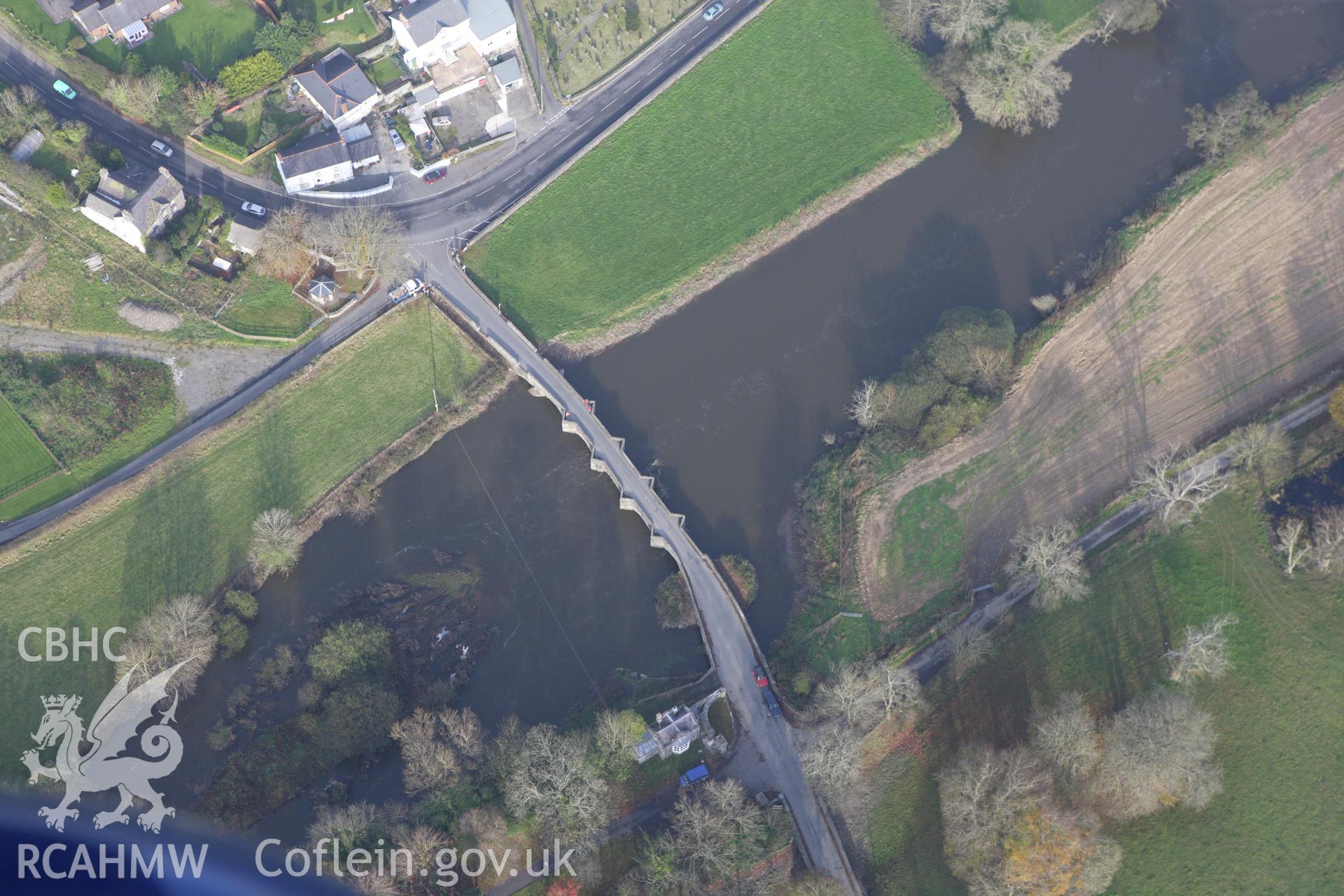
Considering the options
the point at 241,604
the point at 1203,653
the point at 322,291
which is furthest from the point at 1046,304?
the point at 241,604

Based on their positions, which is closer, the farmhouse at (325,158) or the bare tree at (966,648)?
the bare tree at (966,648)

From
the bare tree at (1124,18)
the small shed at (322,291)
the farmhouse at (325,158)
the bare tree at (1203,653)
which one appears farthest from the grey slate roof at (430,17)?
the bare tree at (1203,653)

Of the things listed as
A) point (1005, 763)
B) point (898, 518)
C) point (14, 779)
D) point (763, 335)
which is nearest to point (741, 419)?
point (763, 335)

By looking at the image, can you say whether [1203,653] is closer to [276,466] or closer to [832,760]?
[832,760]

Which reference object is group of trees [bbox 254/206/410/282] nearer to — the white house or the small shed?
the small shed

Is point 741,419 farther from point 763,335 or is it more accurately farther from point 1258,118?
point 1258,118

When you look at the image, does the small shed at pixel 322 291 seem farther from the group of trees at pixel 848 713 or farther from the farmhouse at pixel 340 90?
the group of trees at pixel 848 713
